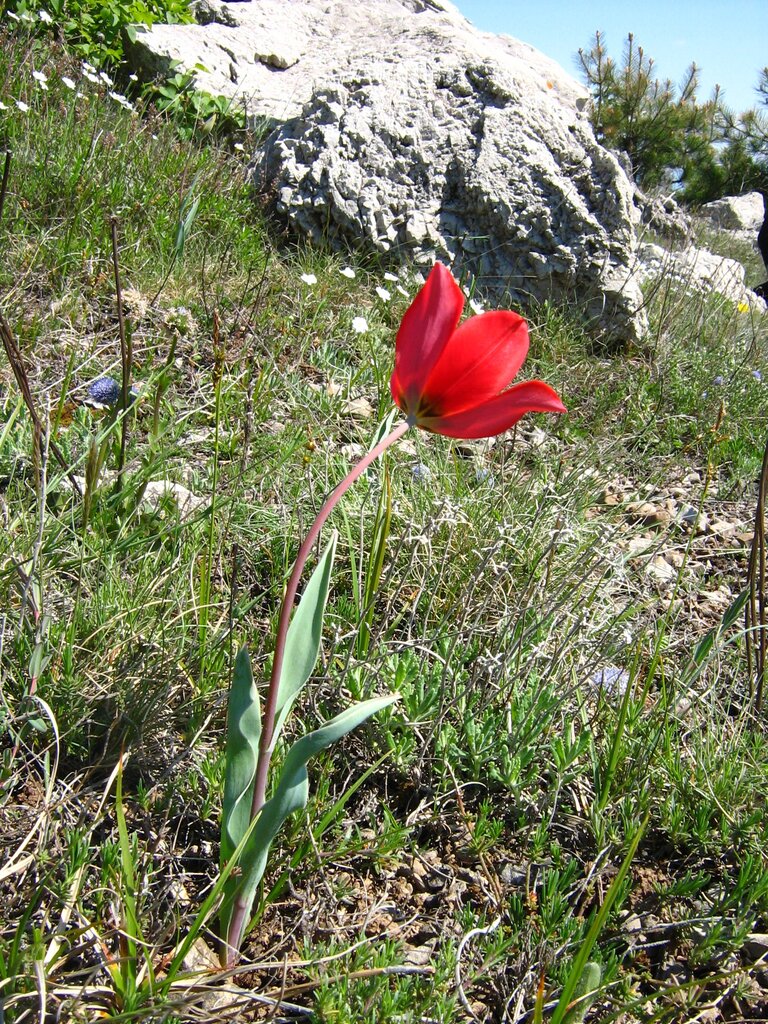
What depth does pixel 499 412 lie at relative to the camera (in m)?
1.00

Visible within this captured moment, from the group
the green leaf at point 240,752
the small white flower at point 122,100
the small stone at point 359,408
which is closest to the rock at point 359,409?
the small stone at point 359,408

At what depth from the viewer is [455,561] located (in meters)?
2.08

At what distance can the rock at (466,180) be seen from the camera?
3623mm

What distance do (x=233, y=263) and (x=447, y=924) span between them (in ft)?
8.71

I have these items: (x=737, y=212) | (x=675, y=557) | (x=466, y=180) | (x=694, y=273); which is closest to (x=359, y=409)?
(x=675, y=557)

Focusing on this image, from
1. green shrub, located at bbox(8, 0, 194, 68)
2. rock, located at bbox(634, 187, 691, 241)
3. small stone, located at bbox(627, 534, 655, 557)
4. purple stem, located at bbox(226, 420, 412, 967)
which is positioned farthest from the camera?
green shrub, located at bbox(8, 0, 194, 68)

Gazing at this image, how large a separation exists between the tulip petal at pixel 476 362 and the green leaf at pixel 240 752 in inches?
16.7

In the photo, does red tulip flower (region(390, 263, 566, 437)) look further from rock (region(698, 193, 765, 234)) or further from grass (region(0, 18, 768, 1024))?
rock (region(698, 193, 765, 234))

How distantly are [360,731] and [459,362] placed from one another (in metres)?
0.88

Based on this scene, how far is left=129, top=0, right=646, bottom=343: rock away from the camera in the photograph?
3.62m

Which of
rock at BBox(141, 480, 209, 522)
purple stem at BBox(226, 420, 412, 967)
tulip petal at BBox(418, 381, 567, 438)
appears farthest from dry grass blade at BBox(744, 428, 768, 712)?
rock at BBox(141, 480, 209, 522)

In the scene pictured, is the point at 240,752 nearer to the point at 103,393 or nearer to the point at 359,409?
the point at 103,393

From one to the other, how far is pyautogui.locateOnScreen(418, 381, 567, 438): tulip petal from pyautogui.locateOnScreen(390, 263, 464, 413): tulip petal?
2.4 inches

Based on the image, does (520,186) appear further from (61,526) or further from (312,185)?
(61,526)
